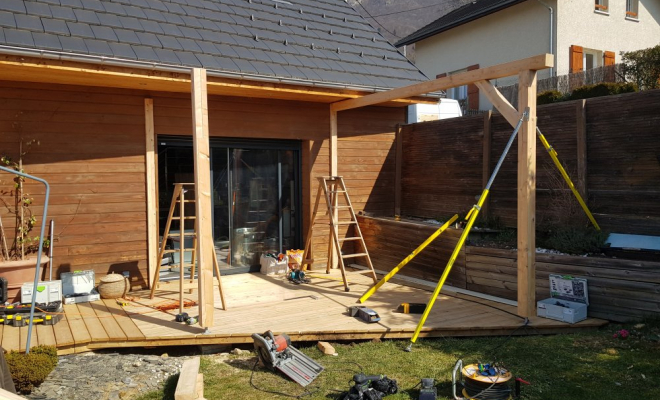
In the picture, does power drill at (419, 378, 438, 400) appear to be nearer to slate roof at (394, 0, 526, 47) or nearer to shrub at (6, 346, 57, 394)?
shrub at (6, 346, 57, 394)

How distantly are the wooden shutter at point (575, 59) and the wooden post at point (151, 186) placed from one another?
12.6 m

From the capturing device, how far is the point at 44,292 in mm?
6035

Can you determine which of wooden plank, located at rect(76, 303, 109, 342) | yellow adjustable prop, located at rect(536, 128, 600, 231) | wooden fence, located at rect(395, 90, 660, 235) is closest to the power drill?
wooden plank, located at rect(76, 303, 109, 342)

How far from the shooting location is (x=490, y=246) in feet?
21.9

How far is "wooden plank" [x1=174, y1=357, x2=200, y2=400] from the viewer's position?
3.82 m

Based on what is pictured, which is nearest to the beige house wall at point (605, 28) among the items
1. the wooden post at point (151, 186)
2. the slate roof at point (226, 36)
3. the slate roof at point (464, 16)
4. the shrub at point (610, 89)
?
the slate roof at point (464, 16)

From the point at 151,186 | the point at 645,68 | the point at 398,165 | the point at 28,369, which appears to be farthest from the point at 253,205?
the point at 645,68

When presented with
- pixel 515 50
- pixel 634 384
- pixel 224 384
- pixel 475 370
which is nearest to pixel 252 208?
pixel 224 384

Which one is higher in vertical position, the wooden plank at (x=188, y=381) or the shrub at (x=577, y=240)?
the shrub at (x=577, y=240)

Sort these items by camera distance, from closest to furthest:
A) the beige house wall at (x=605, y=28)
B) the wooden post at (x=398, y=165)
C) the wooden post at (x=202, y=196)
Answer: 1. the wooden post at (x=202, y=196)
2. the wooden post at (x=398, y=165)
3. the beige house wall at (x=605, y=28)

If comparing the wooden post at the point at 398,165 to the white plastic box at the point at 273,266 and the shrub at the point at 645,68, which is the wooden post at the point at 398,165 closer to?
the white plastic box at the point at 273,266

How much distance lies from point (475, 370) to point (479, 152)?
4.46m

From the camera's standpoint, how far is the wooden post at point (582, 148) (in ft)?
20.7

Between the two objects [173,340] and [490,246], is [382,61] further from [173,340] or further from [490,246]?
[173,340]
